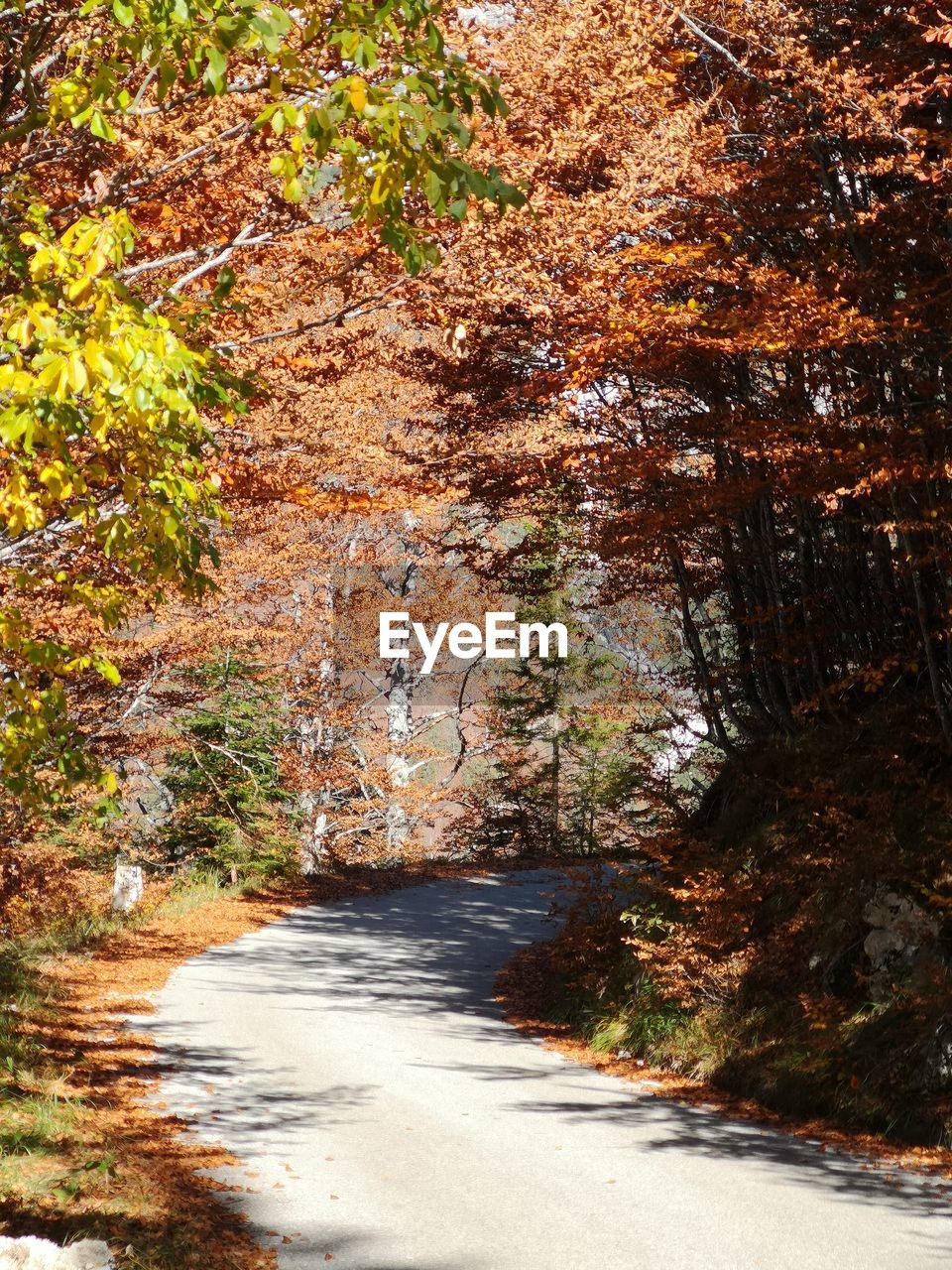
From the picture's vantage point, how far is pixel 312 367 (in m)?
10.9

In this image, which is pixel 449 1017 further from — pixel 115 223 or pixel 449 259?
pixel 115 223

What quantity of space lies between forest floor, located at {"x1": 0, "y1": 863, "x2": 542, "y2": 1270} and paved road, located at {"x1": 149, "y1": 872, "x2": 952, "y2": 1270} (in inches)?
11.4

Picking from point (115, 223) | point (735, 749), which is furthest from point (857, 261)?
point (115, 223)

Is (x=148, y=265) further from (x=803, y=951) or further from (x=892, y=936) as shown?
(x=803, y=951)

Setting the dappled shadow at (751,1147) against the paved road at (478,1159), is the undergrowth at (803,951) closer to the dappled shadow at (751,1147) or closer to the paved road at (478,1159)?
the dappled shadow at (751,1147)

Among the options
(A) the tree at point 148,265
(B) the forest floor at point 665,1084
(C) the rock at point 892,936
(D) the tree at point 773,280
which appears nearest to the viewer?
(A) the tree at point 148,265

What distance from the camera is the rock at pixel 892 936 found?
8.36 meters

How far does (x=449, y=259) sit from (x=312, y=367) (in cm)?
237

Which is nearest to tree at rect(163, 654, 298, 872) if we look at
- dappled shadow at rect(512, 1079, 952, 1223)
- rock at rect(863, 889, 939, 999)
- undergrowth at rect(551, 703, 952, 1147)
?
undergrowth at rect(551, 703, 952, 1147)

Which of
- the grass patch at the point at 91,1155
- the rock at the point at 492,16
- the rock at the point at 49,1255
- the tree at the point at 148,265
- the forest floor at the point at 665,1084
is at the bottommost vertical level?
the forest floor at the point at 665,1084

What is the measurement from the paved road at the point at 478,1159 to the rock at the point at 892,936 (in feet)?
4.84

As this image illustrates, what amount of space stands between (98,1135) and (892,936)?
5528mm

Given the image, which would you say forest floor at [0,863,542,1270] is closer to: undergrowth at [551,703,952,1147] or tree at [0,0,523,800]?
tree at [0,0,523,800]

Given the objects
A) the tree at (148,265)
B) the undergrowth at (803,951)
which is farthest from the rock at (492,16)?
the undergrowth at (803,951)
